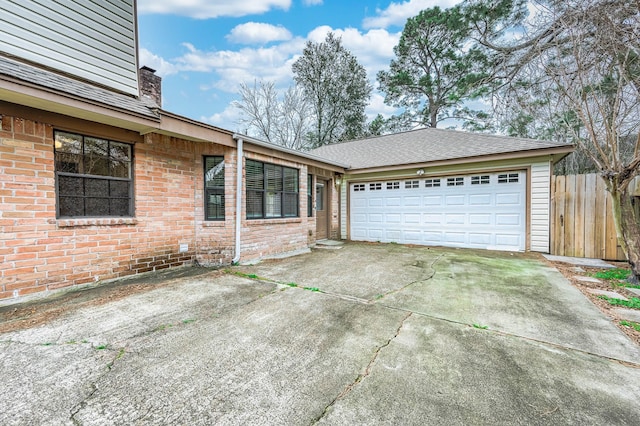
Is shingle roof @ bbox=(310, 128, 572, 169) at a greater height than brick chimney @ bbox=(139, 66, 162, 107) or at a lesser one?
lesser

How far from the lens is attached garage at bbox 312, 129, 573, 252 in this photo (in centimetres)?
693

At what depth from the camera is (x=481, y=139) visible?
8555mm

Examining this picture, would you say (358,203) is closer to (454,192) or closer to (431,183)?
(431,183)

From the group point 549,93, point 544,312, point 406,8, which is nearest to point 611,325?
point 544,312

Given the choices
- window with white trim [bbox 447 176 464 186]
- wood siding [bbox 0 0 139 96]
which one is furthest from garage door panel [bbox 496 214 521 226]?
wood siding [bbox 0 0 139 96]

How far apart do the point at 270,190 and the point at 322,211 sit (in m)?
3.46

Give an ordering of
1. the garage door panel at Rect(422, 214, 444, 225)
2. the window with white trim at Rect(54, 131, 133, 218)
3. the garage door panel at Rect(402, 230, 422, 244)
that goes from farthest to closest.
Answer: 1. the garage door panel at Rect(402, 230, 422, 244)
2. the garage door panel at Rect(422, 214, 444, 225)
3. the window with white trim at Rect(54, 131, 133, 218)

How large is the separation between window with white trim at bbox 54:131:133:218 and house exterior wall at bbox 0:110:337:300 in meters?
0.12

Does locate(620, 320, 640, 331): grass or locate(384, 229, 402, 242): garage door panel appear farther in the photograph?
locate(384, 229, 402, 242): garage door panel

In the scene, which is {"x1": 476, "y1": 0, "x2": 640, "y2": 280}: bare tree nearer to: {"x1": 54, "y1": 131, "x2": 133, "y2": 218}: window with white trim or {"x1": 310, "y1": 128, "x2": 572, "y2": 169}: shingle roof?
{"x1": 310, "y1": 128, "x2": 572, "y2": 169}: shingle roof

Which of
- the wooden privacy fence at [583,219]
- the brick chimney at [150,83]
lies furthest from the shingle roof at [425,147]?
the brick chimney at [150,83]

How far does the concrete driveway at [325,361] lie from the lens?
1622 mm

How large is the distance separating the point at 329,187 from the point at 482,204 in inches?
Result: 198

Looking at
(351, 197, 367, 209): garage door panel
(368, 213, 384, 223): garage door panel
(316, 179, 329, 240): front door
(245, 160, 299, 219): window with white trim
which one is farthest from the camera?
(351, 197, 367, 209): garage door panel
